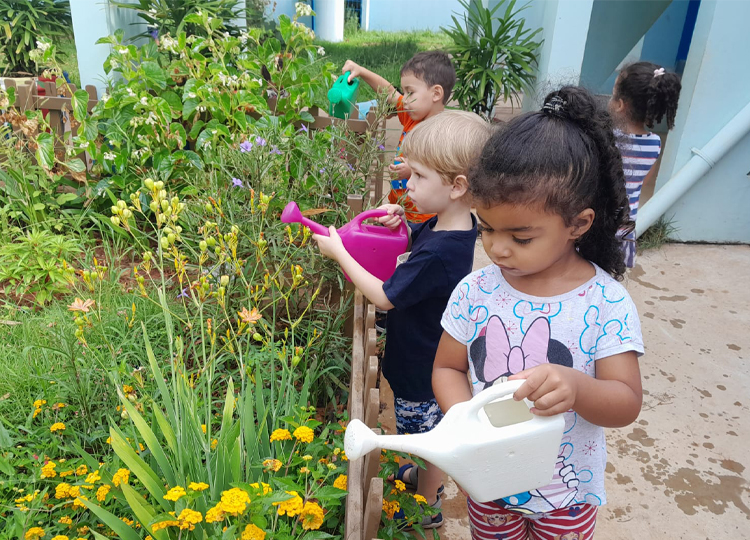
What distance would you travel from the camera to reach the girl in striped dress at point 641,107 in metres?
2.53

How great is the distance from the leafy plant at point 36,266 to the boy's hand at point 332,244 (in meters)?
1.44

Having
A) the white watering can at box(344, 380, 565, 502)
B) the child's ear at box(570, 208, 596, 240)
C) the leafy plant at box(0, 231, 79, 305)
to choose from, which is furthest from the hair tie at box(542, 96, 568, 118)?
the leafy plant at box(0, 231, 79, 305)

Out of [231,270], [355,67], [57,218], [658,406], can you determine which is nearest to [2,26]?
[57,218]

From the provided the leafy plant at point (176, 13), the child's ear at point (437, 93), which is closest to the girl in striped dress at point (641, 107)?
the child's ear at point (437, 93)

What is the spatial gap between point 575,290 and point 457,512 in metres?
1.14

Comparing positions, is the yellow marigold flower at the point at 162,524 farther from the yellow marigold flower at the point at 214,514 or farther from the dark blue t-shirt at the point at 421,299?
the dark blue t-shirt at the point at 421,299

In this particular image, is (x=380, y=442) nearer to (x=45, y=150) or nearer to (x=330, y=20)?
(x=45, y=150)

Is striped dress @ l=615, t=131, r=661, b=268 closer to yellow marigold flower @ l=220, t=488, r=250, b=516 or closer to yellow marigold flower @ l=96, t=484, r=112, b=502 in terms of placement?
yellow marigold flower @ l=220, t=488, r=250, b=516

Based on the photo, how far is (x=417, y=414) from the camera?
5.95 ft

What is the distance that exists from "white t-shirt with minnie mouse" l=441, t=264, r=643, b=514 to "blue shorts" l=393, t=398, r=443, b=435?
1.88 feet

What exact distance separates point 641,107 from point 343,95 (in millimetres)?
1471

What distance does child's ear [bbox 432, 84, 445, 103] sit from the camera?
2.74 m

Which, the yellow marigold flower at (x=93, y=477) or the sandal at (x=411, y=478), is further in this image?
the sandal at (x=411, y=478)

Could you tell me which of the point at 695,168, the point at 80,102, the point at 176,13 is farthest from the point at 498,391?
the point at 176,13
